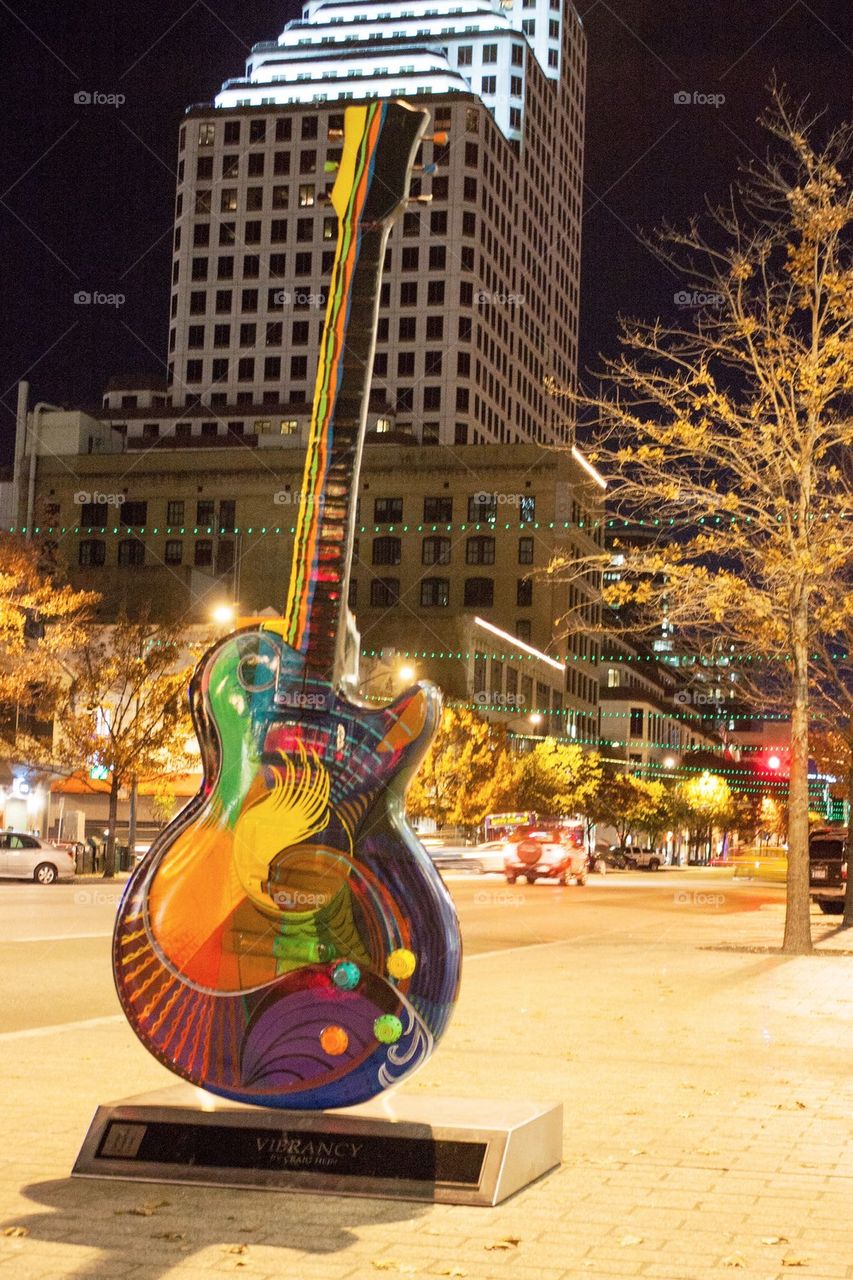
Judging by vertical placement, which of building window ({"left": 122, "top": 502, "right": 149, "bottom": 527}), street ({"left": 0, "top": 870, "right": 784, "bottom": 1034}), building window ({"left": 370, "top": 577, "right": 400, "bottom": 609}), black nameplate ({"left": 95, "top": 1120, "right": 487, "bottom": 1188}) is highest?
building window ({"left": 122, "top": 502, "right": 149, "bottom": 527})

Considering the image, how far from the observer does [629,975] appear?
58.4ft

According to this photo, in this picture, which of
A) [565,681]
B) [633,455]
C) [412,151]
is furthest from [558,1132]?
[565,681]

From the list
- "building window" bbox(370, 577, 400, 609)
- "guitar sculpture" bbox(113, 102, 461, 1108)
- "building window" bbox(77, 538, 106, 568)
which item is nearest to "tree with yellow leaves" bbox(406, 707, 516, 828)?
"building window" bbox(370, 577, 400, 609)

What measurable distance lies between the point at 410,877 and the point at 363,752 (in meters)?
0.54

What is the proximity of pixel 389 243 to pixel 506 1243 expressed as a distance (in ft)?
369

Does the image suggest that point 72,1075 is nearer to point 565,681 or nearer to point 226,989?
point 226,989

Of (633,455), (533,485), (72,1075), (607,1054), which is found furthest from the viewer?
(533,485)

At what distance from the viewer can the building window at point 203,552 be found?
102 m

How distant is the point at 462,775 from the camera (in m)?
68.2

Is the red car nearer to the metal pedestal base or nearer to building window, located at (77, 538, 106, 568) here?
the metal pedestal base

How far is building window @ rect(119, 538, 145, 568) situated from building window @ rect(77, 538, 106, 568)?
1140 mm

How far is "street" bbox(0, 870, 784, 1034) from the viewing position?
14.8 metres

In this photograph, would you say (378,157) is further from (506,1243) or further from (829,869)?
(829,869)

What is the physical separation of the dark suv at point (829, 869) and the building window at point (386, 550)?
2516 inches
